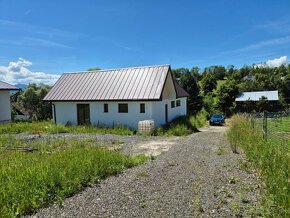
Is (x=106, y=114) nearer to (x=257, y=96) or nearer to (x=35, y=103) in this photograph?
(x=35, y=103)

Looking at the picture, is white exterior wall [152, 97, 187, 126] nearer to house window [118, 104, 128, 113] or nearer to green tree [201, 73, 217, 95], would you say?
house window [118, 104, 128, 113]

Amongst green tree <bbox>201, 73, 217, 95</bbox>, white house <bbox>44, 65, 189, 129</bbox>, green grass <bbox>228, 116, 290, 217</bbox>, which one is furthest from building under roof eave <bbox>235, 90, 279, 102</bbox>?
green grass <bbox>228, 116, 290, 217</bbox>

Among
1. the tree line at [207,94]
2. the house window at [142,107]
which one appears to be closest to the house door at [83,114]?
the house window at [142,107]

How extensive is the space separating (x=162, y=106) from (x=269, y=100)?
28.0 meters

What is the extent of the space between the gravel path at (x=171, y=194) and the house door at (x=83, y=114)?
1372 centimetres

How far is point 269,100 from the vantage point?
41312 millimetres

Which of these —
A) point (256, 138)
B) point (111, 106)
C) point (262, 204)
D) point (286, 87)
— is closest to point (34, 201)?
point (262, 204)

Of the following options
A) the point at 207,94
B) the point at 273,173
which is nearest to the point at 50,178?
the point at 273,173

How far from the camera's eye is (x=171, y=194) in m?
5.65

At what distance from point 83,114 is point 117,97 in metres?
3.85

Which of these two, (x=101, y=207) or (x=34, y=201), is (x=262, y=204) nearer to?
(x=101, y=207)

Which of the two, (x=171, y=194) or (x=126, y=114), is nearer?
(x=171, y=194)

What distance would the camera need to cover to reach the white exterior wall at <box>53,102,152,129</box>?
1898 cm

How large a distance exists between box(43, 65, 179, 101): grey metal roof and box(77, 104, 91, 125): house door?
2.44ft
